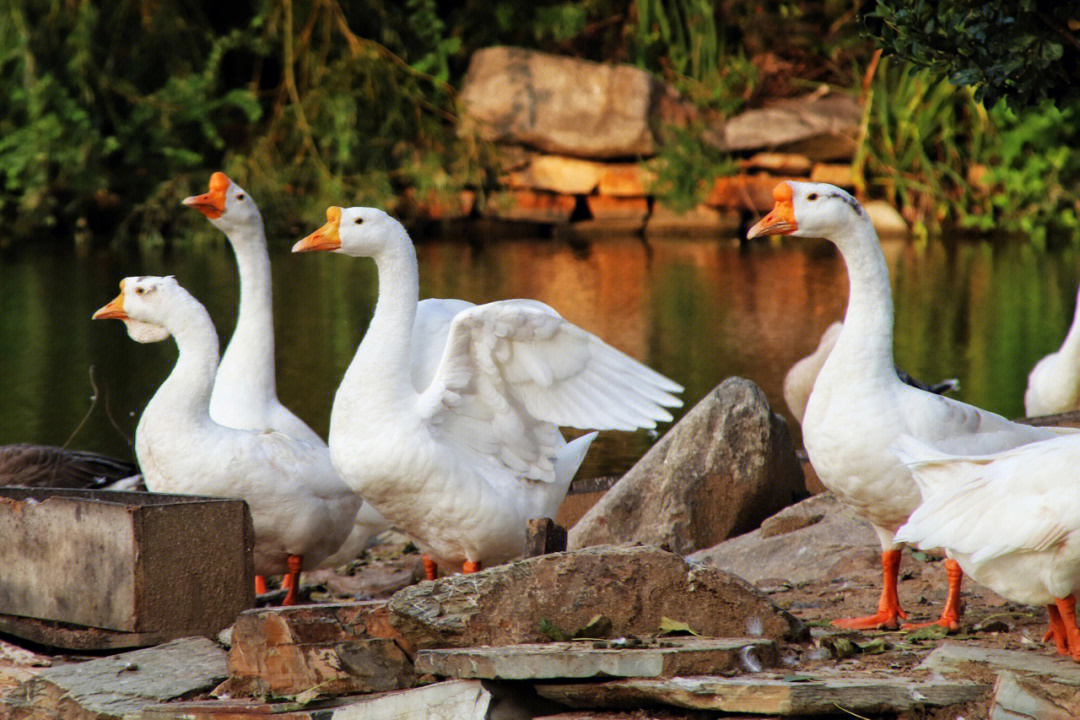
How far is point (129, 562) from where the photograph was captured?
11.8ft

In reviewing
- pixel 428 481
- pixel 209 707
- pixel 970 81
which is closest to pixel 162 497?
pixel 428 481

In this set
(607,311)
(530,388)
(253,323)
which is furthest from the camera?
(607,311)

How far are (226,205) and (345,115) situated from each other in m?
10.3

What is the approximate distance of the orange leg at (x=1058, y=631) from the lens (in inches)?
119

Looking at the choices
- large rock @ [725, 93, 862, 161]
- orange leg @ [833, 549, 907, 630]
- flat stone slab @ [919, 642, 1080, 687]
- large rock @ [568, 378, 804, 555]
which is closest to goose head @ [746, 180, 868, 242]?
orange leg @ [833, 549, 907, 630]

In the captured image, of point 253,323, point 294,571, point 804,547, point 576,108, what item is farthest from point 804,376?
point 576,108

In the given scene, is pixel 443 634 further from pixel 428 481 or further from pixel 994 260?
pixel 994 260

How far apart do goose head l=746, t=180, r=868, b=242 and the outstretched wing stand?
22.9 inches

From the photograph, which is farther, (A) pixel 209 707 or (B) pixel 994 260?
(B) pixel 994 260

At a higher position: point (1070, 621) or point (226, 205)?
point (226, 205)

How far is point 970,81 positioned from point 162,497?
259cm

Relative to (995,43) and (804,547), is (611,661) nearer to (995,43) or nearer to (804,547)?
(804,547)

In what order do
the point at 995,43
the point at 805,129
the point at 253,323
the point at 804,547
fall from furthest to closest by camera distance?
the point at 805,129 < the point at 253,323 < the point at 804,547 < the point at 995,43

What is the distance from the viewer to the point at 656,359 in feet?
32.5
